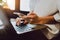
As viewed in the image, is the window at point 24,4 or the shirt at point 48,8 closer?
the shirt at point 48,8

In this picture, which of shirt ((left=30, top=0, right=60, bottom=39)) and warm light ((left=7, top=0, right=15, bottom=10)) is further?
warm light ((left=7, top=0, right=15, bottom=10))

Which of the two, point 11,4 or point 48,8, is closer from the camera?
point 48,8

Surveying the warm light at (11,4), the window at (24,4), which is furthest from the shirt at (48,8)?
the warm light at (11,4)

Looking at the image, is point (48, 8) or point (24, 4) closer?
point (48, 8)

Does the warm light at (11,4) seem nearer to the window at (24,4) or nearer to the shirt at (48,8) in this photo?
the window at (24,4)

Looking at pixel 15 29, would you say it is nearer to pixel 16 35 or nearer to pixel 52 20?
pixel 16 35

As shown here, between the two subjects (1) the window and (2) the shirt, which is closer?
(2) the shirt

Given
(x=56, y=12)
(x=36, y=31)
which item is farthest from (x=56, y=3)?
(x=36, y=31)

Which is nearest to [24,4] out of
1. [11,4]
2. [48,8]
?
[11,4]

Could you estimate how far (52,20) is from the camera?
99 cm

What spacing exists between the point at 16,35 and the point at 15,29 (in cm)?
7

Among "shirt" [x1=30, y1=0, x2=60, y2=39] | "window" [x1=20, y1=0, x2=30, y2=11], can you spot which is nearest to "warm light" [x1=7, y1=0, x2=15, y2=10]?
"window" [x1=20, y1=0, x2=30, y2=11]

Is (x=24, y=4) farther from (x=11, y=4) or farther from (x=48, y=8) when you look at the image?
(x=48, y=8)

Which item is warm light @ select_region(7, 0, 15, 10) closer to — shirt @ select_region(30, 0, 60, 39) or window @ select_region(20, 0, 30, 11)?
window @ select_region(20, 0, 30, 11)
